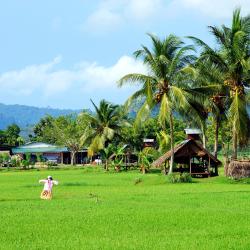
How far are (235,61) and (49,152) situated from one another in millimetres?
50604

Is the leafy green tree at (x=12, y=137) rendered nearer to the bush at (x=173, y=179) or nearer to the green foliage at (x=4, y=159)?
the green foliage at (x=4, y=159)

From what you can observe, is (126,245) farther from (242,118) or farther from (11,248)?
(242,118)

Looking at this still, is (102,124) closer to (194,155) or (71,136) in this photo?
(194,155)

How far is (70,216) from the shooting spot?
47.5ft

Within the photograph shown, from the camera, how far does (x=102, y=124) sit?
52.8 meters

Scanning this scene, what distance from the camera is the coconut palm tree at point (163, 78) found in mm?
32000

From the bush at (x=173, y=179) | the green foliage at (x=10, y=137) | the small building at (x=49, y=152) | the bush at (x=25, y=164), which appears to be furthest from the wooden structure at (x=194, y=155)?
the green foliage at (x=10, y=137)

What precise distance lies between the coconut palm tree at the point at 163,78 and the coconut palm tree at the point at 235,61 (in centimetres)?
138

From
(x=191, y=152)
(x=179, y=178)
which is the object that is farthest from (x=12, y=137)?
(x=179, y=178)

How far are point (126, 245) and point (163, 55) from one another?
23.0 meters

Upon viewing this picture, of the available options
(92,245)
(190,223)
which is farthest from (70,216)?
(92,245)

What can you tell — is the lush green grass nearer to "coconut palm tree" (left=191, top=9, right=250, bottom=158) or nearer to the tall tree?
"coconut palm tree" (left=191, top=9, right=250, bottom=158)

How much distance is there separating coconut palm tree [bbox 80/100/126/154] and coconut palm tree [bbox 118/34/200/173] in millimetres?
19068

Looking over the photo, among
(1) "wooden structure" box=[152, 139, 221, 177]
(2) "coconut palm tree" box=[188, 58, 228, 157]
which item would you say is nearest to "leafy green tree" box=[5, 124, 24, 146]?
(1) "wooden structure" box=[152, 139, 221, 177]
